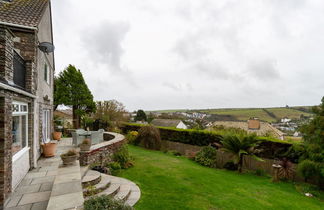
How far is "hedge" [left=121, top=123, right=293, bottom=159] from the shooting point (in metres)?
8.84

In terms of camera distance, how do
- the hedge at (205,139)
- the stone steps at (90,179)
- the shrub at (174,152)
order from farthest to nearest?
the shrub at (174,152), the hedge at (205,139), the stone steps at (90,179)

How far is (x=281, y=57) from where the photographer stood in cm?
1300

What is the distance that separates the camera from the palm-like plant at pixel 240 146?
8.61m

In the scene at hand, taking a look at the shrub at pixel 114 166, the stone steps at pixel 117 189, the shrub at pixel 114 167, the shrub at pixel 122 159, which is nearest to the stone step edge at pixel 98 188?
the stone steps at pixel 117 189

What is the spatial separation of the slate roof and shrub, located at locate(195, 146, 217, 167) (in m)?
10.7

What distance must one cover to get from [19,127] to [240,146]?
9635 mm

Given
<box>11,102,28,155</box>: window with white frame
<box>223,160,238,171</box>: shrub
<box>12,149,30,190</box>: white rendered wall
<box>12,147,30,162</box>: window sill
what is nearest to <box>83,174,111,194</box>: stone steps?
<box>12,149,30,190</box>: white rendered wall

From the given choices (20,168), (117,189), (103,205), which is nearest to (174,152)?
(117,189)

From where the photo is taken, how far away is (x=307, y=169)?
6.88m

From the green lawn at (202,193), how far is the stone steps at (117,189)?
242 mm

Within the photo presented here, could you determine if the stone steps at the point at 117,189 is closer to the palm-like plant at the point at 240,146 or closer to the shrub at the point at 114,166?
the shrub at the point at 114,166

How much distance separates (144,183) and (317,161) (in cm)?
717

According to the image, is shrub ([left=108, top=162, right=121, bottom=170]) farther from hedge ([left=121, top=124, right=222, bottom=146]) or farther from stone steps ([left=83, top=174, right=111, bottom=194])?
hedge ([left=121, top=124, right=222, bottom=146])

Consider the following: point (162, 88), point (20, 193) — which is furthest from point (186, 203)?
point (162, 88)
